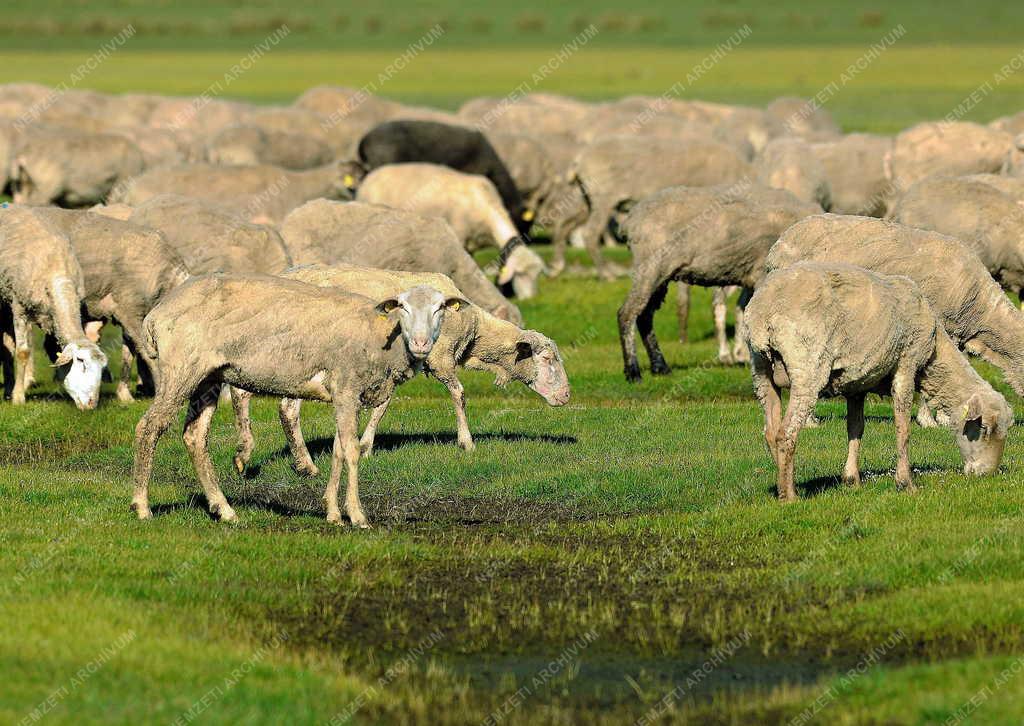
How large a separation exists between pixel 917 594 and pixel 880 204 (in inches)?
922

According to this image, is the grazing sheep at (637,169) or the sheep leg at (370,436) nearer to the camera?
the sheep leg at (370,436)

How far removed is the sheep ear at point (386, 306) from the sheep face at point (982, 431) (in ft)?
17.8

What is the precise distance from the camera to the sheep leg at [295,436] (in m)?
15.8

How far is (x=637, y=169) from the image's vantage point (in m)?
31.5

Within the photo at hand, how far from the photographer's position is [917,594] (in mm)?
10969

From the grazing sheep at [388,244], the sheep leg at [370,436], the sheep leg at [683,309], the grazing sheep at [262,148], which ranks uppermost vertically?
the sheep leg at [370,436]

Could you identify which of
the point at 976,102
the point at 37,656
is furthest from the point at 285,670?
the point at 976,102

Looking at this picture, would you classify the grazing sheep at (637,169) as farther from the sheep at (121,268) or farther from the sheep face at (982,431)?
the sheep face at (982,431)

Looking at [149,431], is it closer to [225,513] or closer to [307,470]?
[225,513]

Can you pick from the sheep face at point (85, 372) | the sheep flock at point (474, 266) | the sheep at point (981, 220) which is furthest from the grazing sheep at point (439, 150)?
the sheep face at point (85, 372)

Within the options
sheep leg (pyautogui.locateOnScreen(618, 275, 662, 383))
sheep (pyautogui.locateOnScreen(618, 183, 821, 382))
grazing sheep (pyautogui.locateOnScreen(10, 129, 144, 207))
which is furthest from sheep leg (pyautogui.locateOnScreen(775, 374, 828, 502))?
grazing sheep (pyautogui.locateOnScreen(10, 129, 144, 207))

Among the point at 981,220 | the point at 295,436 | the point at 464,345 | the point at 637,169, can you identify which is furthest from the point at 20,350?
the point at 637,169

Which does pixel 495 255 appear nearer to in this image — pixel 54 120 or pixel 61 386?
pixel 61 386

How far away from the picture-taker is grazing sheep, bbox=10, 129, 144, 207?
37.0 metres
